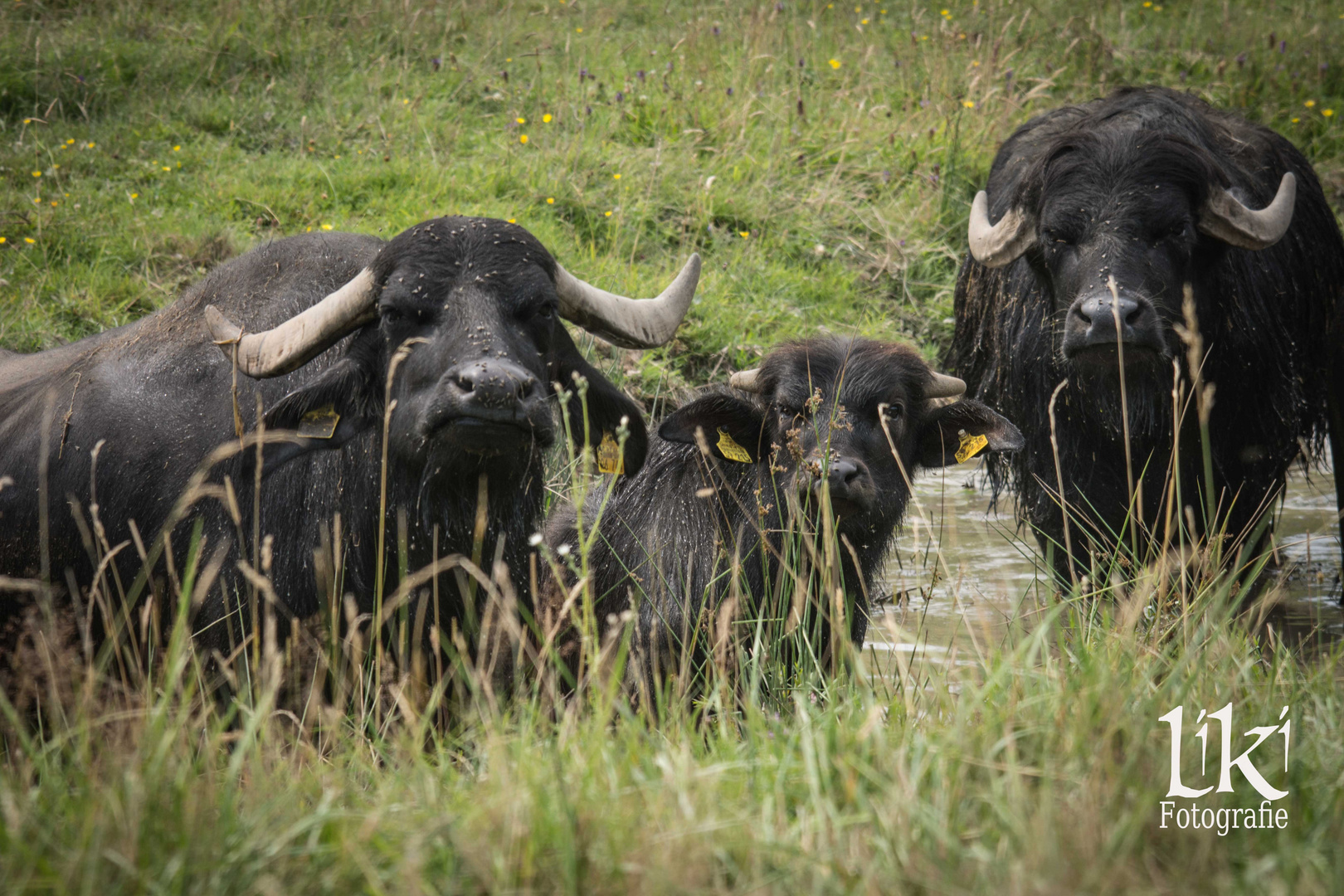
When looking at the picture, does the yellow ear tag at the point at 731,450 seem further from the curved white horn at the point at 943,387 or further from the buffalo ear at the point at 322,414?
the buffalo ear at the point at 322,414

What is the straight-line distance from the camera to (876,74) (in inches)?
426

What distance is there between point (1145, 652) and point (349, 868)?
2.25m

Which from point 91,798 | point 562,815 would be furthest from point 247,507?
point 562,815

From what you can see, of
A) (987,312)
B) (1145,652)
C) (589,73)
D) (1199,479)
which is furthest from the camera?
(589,73)

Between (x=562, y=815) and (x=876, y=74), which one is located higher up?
(x=876, y=74)

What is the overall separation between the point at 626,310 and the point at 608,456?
0.53 m

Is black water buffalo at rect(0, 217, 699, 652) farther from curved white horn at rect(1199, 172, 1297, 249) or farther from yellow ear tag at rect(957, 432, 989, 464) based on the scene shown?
curved white horn at rect(1199, 172, 1297, 249)

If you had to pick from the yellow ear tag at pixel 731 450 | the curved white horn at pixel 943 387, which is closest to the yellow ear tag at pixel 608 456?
the yellow ear tag at pixel 731 450

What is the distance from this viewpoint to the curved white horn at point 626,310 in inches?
166

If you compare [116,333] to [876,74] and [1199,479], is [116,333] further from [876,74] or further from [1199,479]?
[876,74]

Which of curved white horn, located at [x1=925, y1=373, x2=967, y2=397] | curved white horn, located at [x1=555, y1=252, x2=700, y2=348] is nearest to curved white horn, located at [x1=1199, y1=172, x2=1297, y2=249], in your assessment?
curved white horn, located at [x1=925, y1=373, x2=967, y2=397]

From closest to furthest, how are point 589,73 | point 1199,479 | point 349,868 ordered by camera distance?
point 349,868 → point 1199,479 → point 589,73

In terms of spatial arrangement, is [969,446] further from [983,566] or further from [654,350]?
[654,350]

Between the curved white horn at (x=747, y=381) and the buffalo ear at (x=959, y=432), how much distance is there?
0.66m
